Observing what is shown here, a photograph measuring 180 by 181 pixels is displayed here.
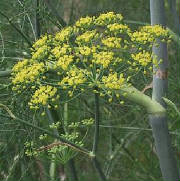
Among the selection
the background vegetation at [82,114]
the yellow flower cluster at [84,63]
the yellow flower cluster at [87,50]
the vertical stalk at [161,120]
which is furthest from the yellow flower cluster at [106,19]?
the background vegetation at [82,114]

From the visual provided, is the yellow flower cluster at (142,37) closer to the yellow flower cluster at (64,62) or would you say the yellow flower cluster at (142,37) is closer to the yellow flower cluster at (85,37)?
the yellow flower cluster at (85,37)

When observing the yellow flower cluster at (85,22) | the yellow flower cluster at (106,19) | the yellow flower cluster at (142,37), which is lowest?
the yellow flower cluster at (142,37)

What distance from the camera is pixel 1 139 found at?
7.31 ft

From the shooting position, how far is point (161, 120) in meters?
1.71

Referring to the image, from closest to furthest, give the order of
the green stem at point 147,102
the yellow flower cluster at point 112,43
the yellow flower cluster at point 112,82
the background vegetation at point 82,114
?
the yellow flower cluster at point 112,82, the yellow flower cluster at point 112,43, the green stem at point 147,102, the background vegetation at point 82,114

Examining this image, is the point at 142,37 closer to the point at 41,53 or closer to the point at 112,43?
the point at 112,43

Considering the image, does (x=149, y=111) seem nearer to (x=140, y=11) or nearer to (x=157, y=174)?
(x=157, y=174)

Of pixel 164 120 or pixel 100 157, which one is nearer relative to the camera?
pixel 164 120

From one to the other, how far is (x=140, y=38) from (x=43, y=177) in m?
1.68

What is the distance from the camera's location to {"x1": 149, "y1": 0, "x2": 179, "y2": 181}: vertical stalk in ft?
5.65

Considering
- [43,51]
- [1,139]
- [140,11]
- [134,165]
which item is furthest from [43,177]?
[43,51]

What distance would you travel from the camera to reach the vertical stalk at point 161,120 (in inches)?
67.9

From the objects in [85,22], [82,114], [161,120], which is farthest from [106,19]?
[82,114]

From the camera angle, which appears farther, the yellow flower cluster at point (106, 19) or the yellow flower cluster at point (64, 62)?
the yellow flower cluster at point (106, 19)
